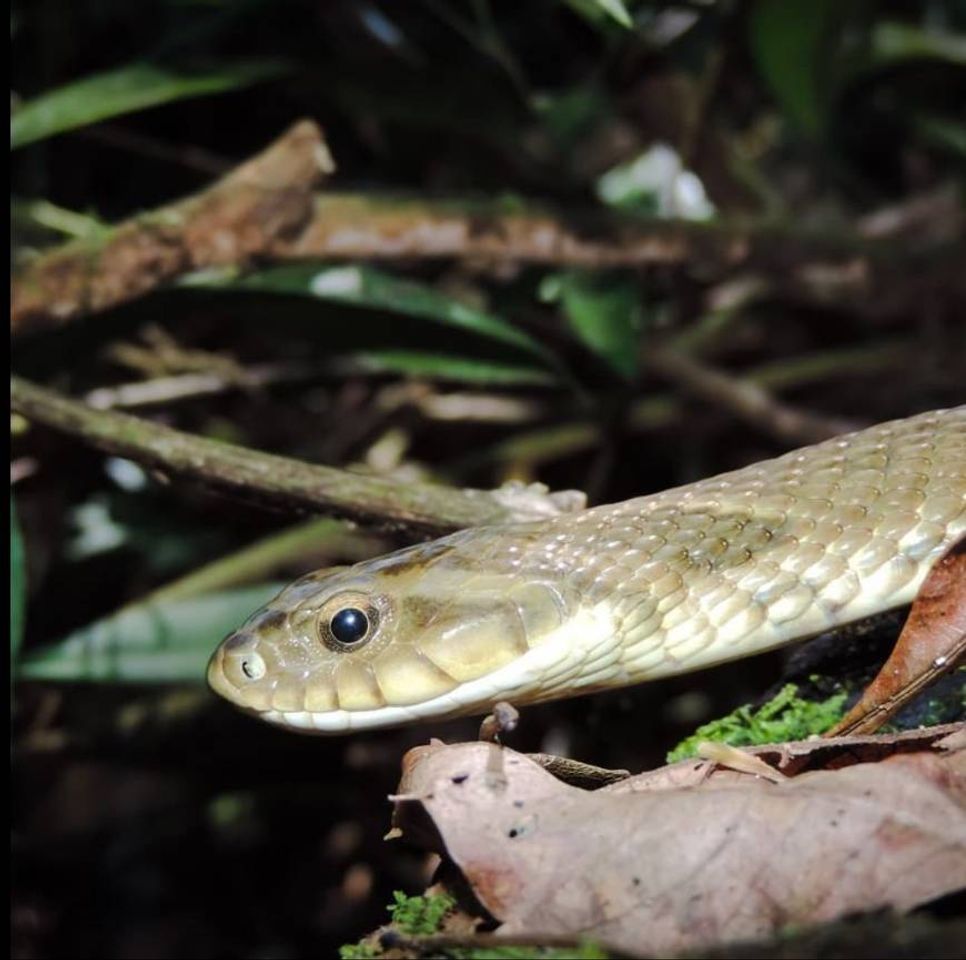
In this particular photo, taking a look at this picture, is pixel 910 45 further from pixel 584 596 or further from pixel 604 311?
pixel 584 596

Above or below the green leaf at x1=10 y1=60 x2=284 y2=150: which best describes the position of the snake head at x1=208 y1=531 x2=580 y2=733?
below

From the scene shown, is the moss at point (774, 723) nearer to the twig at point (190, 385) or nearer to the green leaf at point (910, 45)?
the twig at point (190, 385)

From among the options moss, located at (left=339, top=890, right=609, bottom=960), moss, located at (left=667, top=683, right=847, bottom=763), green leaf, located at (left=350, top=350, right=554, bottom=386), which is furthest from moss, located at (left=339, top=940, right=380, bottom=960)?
green leaf, located at (left=350, top=350, right=554, bottom=386)

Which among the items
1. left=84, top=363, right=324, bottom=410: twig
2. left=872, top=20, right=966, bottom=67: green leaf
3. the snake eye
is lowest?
the snake eye

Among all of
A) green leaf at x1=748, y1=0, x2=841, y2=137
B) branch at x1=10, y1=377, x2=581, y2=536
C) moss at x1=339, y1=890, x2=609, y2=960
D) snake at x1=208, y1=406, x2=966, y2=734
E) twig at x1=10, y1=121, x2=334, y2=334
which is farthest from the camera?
green leaf at x1=748, y1=0, x2=841, y2=137

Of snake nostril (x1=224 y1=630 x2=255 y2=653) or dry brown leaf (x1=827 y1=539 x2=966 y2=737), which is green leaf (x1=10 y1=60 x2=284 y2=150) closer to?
snake nostril (x1=224 y1=630 x2=255 y2=653)

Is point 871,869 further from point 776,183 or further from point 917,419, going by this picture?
point 776,183

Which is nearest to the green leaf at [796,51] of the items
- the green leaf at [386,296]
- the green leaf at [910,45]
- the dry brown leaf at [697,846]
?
the green leaf at [910,45]
